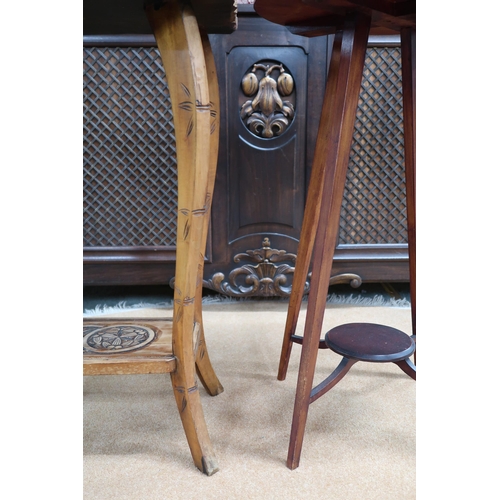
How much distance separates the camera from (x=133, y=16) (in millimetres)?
759

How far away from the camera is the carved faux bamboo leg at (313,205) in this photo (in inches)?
35.6

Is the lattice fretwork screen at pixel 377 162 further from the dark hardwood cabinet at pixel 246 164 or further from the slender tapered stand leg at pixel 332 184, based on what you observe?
the slender tapered stand leg at pixel 332 184

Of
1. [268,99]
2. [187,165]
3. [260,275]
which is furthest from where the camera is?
[260,275]

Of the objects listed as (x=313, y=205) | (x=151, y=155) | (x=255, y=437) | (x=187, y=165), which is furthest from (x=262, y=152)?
(x=255, y=437)

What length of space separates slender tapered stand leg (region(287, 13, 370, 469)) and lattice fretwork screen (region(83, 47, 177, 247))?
852 mm

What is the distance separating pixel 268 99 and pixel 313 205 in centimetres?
60

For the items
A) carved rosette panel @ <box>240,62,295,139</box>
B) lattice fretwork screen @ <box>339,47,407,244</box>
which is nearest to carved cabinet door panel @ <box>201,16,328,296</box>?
carved rosette panel @ <box>240,62,295,139</box>

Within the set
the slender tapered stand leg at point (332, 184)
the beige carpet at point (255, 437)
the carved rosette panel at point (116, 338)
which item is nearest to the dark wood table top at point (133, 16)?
the slender tapered stand leg at point (332, 184)

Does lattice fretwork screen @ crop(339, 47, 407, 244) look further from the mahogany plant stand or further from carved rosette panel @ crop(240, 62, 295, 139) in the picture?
the mahogany plant stand

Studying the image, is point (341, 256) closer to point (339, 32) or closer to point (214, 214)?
point (214, 214)

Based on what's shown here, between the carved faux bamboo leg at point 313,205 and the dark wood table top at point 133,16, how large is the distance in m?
0.22

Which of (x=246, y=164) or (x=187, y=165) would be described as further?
(x=246, y=164)

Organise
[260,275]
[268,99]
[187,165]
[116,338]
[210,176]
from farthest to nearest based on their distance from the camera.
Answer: [260,275], [268,99], [210,176], [116,338], [187,165]

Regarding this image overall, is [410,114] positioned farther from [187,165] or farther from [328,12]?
[187,165]
